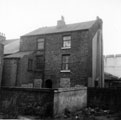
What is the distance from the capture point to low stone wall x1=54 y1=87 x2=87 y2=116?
12.5 metres

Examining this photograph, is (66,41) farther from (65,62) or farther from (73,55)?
(65,62)

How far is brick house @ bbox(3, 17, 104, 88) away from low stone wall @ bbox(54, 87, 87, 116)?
454 cm

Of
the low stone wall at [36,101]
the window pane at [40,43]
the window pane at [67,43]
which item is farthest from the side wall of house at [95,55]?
the low stone wall at [36,101]

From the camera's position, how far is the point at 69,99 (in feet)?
46.3

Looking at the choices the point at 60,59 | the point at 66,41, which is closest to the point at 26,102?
the point at 60,59

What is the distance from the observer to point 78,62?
2223 centimetres

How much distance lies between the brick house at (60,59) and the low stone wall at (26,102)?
7.09 meters

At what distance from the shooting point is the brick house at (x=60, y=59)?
21766mm

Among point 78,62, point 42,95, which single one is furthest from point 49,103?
point 78,62

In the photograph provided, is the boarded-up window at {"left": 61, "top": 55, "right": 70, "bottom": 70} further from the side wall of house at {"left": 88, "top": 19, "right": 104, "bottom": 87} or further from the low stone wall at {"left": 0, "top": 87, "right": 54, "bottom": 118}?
the low stone wall at {"left": 0, "top": 87, "right": 54, "bottom": 118}

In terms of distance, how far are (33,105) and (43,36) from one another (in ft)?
46.8

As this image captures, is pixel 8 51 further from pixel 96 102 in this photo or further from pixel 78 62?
pixel 96 102

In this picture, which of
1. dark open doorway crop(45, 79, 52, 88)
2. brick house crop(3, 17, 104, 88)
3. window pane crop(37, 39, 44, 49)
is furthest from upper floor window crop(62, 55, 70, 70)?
window pane crop(37, 39, 44, 49)

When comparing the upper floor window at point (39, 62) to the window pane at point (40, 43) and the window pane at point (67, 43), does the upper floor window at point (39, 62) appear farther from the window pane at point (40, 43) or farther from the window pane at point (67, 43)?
the window pane at point (67, 43)
